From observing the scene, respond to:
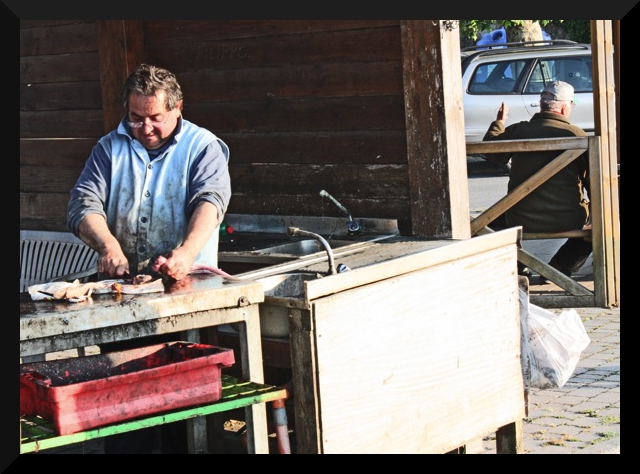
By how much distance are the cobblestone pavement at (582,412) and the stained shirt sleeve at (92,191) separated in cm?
218

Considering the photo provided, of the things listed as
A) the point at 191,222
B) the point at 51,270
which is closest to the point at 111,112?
the point at 51,270

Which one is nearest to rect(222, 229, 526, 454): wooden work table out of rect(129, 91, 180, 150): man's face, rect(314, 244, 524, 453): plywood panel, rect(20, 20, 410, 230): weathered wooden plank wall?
rect(314, 244, 524, 453): plywood panel

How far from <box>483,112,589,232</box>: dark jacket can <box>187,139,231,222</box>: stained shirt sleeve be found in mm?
4120

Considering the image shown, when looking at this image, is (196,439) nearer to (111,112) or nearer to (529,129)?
(111,112)

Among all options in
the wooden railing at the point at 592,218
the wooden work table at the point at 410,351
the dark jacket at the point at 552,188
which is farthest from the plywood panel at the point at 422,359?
the dark jacket at the point at 552,188

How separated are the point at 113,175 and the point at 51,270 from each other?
9.28 ft

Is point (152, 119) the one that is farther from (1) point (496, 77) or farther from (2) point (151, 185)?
(1) point (496, 77)

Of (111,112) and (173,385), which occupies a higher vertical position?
(111,112)

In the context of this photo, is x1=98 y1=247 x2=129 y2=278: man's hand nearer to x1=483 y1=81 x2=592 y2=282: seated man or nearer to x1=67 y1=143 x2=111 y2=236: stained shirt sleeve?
x1=67 y1=143 x2=111 y2=236: stained shirt sleeve

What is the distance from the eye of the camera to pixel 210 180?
15.4 ft

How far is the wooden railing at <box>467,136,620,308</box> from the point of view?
8.12 metres

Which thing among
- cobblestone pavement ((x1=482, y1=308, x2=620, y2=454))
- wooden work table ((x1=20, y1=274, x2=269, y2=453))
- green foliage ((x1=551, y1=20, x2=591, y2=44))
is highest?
green foliage ((x1=551, y1=20, x2=591, y2=44))

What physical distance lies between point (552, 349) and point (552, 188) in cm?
269

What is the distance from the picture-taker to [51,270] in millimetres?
7422
